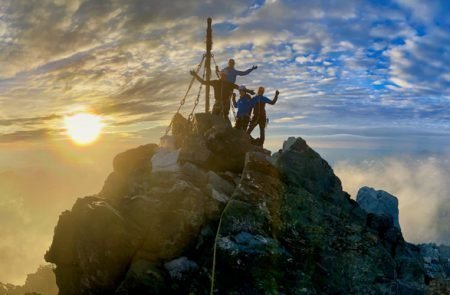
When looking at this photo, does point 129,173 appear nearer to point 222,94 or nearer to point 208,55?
point 222,94

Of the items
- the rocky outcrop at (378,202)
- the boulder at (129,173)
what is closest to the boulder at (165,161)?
the boulder at (129,173)

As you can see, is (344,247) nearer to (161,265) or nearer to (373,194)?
(161,265)

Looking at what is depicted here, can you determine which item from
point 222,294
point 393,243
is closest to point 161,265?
point 222,294

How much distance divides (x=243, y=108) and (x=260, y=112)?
4.69ft

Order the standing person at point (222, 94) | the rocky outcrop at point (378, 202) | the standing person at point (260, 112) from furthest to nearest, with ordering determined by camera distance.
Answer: the rocky outcrop at point (378, 202) < the standing person at point (222, 94) < the standing person at point (260, 112)

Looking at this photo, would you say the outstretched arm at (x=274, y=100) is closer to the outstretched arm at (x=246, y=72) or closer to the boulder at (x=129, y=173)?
the outstretched arm at (x=246, y=72)

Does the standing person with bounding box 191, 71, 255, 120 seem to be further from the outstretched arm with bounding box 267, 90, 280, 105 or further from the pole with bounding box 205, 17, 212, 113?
the outstretched arm with bounding box 267, 90, 280, 105

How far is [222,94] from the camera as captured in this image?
31.0m

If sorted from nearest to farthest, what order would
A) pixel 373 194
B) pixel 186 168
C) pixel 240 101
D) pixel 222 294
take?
pixel 222 294
pixel 186 168
pixel 240 101
pixel 373 194

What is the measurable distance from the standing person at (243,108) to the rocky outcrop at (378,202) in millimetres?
32797

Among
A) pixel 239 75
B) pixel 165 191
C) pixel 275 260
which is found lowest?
pixel 275 260

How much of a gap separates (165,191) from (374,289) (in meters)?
11.6

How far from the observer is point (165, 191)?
68.7ft

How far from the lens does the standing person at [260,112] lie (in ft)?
96.5
